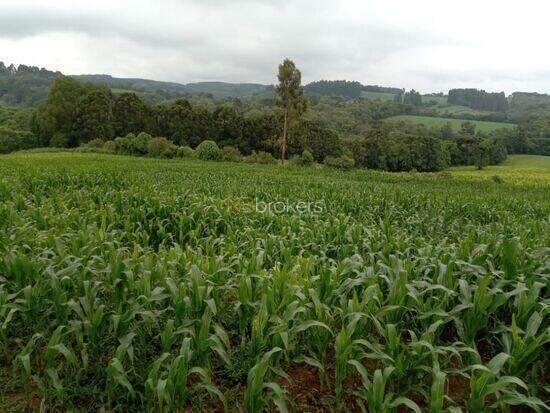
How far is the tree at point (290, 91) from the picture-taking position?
41.5 meters

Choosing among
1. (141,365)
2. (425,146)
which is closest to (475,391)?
(141,365)

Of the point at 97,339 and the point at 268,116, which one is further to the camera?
the point at 268,116

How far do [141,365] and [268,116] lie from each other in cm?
5884

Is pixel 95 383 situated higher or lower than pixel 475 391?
lower

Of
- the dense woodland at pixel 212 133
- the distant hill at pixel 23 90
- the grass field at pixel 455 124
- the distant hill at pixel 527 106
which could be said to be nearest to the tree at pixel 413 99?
the distant hill at pixel 527 106

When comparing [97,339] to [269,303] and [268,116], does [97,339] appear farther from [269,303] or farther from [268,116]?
[268,116]

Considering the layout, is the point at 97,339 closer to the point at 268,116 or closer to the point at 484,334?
the point at 484,334

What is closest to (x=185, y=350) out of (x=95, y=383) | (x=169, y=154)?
(x=95, y=383)

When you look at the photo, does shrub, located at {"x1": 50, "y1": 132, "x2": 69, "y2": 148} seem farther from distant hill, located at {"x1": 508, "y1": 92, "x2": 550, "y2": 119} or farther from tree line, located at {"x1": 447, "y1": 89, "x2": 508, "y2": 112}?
tree line, located at {"x1": 447, "y1": 89, "x2": 508, "y2": 112}

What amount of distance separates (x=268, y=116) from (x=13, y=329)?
58.4 meters

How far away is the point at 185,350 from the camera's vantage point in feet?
8.98

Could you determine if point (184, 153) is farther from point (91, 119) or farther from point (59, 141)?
point (59, 141)

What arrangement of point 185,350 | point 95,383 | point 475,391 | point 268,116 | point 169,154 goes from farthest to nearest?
point 268,116
point 169,154
point 95,383
point 185,350
point 475,391

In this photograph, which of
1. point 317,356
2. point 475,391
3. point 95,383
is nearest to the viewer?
point 475,391
